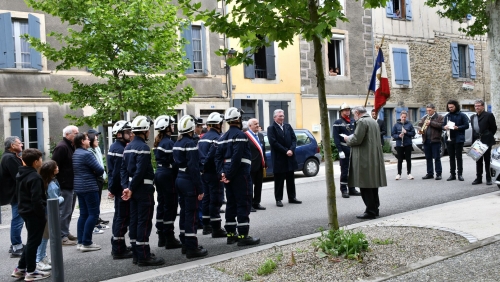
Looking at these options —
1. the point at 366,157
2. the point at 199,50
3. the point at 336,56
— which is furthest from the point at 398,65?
the point at 366,157

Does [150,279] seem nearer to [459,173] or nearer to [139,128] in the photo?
[139,128]

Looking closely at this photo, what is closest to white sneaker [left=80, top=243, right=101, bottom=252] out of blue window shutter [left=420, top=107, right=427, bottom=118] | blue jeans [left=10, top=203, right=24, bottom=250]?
blue jeans [left=10, top=203, right=24, bottom=250]

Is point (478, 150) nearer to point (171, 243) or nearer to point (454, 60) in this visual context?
point (171, 243)

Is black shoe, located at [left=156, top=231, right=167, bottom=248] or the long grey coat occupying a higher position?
the long grey coat

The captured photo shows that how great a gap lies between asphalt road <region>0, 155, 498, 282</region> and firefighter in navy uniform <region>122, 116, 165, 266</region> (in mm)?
217

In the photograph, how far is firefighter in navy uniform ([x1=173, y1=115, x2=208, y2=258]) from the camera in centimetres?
723

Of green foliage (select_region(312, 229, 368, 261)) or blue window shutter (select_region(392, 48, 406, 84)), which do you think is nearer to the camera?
green foliage (select_region(312, 229, 368, 261))

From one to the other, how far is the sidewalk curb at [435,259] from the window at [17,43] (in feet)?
50.7

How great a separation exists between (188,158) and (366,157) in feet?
11.0

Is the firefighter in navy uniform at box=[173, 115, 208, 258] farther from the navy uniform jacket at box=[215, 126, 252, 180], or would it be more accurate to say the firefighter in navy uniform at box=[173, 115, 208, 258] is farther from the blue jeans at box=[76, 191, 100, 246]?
the blue jeans at box=[76, 191, 100, 246]

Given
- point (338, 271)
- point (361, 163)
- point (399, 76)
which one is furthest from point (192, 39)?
point (338, 271)

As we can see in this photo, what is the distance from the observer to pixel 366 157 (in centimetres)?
918

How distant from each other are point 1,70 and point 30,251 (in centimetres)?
1287

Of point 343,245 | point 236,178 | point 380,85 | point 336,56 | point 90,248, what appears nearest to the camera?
point 343,245
